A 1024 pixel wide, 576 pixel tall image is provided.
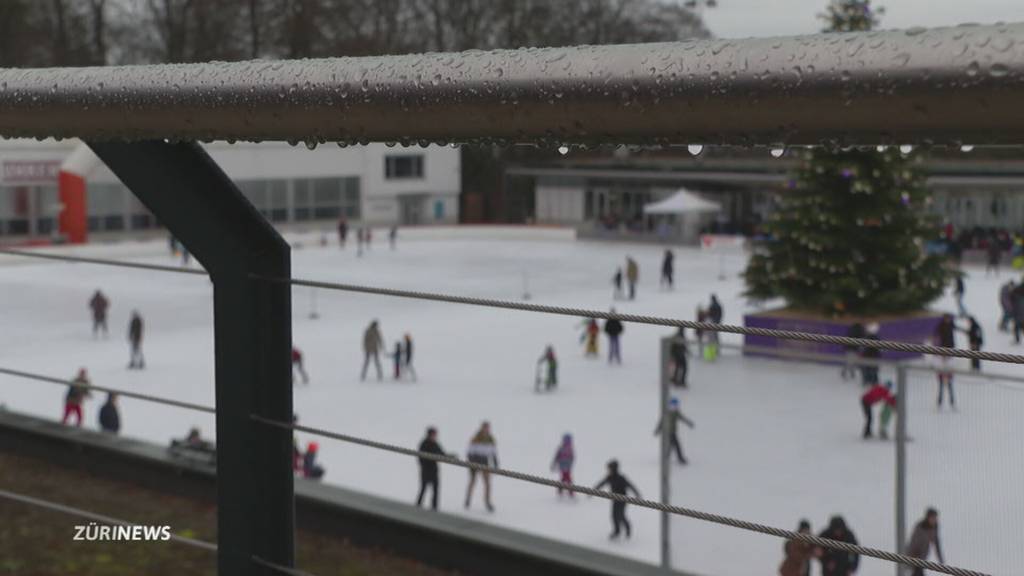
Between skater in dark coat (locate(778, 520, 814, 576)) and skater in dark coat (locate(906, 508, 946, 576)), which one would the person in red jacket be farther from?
skater in dark coat (locate(778, 520, 814, 576))

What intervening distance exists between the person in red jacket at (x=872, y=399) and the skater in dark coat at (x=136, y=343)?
1135 centimetres

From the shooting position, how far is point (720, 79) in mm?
890

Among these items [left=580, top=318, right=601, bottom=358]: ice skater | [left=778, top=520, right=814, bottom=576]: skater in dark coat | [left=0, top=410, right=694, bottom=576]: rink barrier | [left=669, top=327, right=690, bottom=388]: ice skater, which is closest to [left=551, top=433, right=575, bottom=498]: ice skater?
[left=669, top=327, right=690, bottom=388]: ice skater

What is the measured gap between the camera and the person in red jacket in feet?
26.4

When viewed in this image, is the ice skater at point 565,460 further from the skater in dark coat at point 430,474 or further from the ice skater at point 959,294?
the ice skater at point 959,294

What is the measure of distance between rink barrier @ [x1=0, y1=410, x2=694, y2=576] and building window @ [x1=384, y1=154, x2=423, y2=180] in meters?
42.5

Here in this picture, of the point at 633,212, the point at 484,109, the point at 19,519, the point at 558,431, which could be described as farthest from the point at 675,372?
the point at 633,212

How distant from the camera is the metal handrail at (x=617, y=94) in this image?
0.79 metres

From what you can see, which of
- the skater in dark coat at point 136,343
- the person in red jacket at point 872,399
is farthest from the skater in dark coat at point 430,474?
the skater in dark coat at point 136,343

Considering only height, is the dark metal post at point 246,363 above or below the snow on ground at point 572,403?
above

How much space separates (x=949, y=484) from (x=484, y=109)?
6.33m

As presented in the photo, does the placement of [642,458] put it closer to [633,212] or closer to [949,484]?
[949,484]

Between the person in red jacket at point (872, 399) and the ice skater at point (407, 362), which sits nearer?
the person in red jacket at point (872, 399)

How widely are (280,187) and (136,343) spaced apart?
26246 mm
